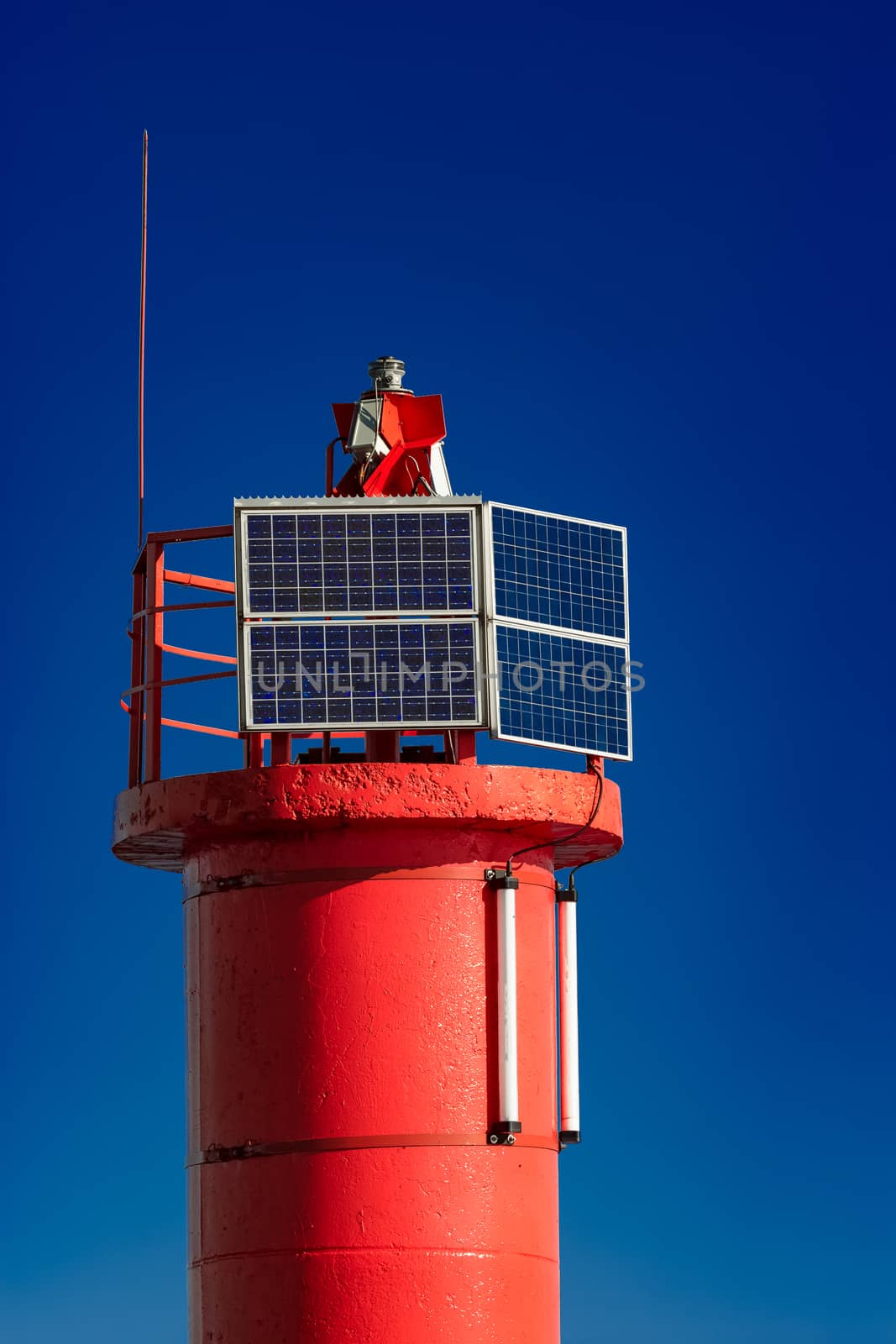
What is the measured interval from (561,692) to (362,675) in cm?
162

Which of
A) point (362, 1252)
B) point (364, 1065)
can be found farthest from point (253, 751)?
point (362, 1252)

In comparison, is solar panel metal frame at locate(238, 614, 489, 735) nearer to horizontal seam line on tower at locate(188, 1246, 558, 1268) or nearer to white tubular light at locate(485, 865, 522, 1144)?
white tubular light at locate(485, 865, 522, 1144)

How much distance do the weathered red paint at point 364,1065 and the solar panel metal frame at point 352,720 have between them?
35cm

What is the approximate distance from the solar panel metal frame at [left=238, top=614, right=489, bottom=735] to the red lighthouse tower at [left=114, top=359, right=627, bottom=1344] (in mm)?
19

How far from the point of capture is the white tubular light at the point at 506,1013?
16.7 meters

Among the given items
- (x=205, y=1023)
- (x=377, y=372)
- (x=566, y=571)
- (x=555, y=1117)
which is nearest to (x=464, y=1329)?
(x=555, y=1117)

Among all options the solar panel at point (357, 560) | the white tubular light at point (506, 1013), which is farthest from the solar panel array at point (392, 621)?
the white tubular light at point (506, 1013)

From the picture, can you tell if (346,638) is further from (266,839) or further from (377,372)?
(377,372)

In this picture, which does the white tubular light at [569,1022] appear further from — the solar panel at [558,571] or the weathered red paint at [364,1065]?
the solar panel at [558,571]

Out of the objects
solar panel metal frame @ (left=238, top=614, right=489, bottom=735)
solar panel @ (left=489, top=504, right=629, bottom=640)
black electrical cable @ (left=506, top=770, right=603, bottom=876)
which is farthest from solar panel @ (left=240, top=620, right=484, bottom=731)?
black electrical cable @ (left=506, top=770, right=603, bottom=876)

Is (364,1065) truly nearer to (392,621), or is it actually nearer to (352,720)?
(352,720)

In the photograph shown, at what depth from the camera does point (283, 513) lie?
17.2 meters

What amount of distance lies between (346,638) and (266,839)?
161cm

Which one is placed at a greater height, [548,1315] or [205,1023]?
[205,1023]
